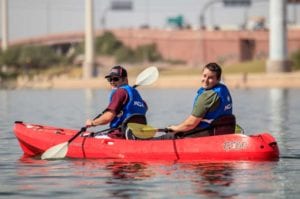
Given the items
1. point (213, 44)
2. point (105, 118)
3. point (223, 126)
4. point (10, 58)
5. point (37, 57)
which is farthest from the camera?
point (37, 57)

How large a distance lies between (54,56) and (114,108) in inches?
4911

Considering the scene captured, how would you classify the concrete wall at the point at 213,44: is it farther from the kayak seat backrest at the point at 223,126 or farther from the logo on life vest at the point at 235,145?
the logo on life vest at the point at 235,145

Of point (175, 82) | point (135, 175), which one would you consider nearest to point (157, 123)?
point (135, 175)

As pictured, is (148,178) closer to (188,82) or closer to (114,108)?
(114,108)

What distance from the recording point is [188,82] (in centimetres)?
8550

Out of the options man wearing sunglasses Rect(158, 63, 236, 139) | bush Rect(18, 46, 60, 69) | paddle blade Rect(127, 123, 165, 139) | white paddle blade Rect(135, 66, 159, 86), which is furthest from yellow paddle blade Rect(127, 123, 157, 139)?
bush Rect(18, 46, 60, 69)

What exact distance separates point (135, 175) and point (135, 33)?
120476 mm

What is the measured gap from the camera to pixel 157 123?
32.9 metres

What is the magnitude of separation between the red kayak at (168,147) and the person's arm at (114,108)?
1.39ft

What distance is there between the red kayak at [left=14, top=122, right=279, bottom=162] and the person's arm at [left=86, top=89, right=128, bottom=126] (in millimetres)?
423

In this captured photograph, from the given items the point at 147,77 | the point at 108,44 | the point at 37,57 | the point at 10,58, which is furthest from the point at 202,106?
the point at 108,44

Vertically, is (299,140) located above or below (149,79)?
below

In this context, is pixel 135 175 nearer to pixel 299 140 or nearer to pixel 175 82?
pixel 299 140

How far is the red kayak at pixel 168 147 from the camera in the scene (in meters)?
18.6
